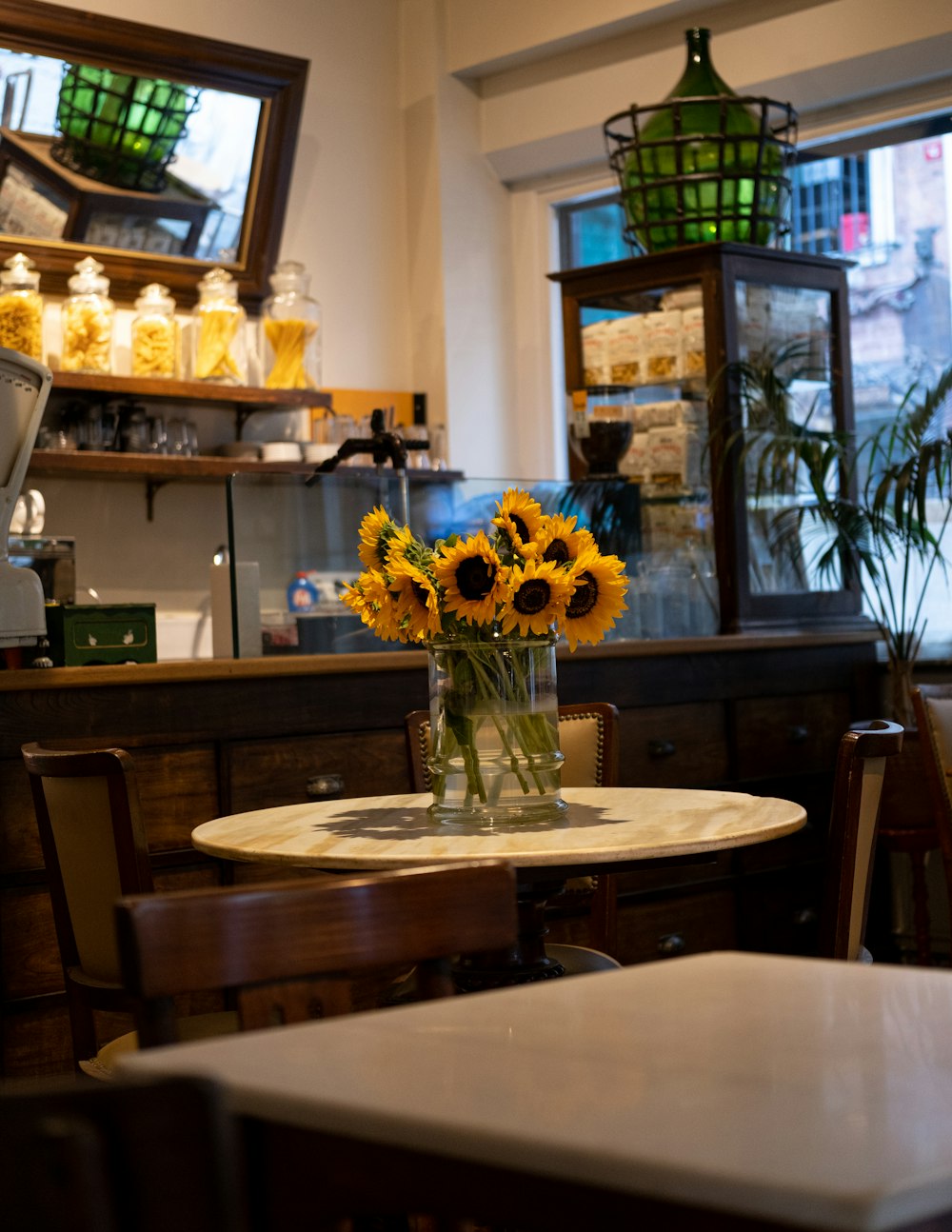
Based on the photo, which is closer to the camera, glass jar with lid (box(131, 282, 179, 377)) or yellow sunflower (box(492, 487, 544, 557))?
yellow sunflower (box(492, 487, 544, 557))

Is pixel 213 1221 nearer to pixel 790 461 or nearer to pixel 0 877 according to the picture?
pixel 0 877

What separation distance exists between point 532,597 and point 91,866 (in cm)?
77

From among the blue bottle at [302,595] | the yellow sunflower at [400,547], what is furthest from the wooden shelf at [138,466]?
the yellow sunflower at [400,547]

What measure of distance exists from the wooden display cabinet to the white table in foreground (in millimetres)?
3231

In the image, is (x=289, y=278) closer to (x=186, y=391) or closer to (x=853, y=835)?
(x=186, y=391)

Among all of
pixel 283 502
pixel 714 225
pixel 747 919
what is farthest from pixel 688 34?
pixel 747 919

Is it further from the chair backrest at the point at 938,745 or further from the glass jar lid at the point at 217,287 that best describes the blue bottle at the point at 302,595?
the glass jar lid at the point at 217,287

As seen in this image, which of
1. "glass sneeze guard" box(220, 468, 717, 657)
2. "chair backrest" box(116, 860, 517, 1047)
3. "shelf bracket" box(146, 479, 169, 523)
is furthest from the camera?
"shelf bracket" box(146, 479, 169, 523)

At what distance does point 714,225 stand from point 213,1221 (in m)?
3.98

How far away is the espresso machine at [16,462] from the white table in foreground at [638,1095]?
1.98m

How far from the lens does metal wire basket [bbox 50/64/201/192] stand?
16.2 ft

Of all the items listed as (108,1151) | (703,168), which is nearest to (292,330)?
(703,168)

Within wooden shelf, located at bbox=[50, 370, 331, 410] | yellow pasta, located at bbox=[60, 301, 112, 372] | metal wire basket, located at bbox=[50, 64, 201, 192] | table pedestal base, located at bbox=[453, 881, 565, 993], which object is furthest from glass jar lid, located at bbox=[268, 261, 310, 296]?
table pedestal base, located at bbox=[453, 881, 565, 993]

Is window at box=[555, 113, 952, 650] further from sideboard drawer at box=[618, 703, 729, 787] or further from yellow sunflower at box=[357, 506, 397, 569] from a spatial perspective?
yellow sunflower at box=[357, 506, 397, 569]
